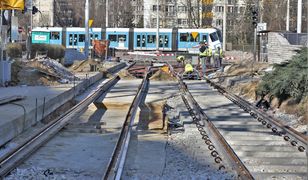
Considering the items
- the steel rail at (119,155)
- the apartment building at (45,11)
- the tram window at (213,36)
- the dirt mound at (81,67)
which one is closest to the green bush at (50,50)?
the dirt mound at (81,67)

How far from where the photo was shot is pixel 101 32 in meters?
61.7

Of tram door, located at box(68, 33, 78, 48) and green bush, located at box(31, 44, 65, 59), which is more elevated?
tram door, located at box(68, 33, 78, 48)

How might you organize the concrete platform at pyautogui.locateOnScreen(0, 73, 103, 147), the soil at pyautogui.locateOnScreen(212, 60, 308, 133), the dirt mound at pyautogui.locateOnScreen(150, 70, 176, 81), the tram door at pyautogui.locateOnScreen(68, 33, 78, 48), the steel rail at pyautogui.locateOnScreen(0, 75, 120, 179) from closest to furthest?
the steel rail at pyautogui.locateOnScreen(0, 75, 120, 179), the concrete platform at pyautogui.locateOnScreen(0, 73, 103, 147), the soil at pyautogui.locateOnScreen(212, 60, 308, 133), the dirt mound at pyautogui.locateOnScreen(150, 70, 176, 81), the tram door at pyautogui.locateOnScreen(68, 33, 78, 48)

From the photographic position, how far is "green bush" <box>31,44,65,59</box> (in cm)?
3797

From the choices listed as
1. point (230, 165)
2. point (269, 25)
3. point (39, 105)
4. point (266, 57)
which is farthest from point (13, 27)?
point (269, 25)

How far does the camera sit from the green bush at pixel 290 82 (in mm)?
14211

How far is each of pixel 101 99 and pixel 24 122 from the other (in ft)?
20.2

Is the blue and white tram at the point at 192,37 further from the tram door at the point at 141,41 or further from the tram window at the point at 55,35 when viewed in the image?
the tram window at the point at 55,35

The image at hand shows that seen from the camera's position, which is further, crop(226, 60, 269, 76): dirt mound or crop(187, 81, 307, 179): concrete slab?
crop(226, 60, 269, 76): dirt mound

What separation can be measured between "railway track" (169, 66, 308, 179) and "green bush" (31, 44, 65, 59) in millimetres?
22918

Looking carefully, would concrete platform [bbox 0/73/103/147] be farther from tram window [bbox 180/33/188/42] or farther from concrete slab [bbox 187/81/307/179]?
tram window [bbox 180/33/188/42]

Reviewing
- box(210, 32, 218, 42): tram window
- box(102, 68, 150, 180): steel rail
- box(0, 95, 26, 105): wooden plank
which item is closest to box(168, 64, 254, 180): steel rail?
box(102, 68, 150, 180): steel rail

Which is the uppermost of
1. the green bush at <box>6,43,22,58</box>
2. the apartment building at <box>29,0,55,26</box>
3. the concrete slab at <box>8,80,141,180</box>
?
the apartment building at <box>29,0,55,26</box>

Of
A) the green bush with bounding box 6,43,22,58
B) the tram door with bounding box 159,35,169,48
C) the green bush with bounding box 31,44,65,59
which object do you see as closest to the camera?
the green bush with bounding box 6,43,22,58
